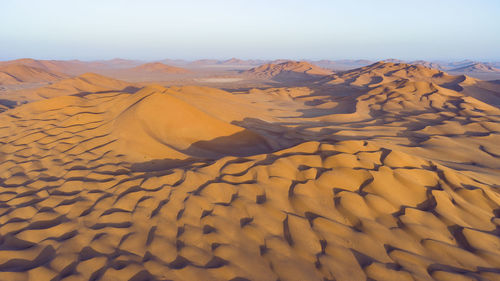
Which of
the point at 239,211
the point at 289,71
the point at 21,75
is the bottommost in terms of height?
the point at 239,211

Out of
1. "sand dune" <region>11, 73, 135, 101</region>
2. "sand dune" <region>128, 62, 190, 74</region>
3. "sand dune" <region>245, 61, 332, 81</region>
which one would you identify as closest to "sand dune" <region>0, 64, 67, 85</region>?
"sand dune" <region>11, 73, 135, 101</region>

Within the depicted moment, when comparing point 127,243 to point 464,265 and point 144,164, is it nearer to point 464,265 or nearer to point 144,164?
point 144,164

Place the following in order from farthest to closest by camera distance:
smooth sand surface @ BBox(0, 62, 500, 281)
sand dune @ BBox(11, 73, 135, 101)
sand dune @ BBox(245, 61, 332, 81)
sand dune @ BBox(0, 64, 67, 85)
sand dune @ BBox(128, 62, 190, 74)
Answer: sand dune @ BBox(128, 62, 190, 74) → sand dune @ BBox(245, 61, 332, 81) → sand dune @ BBox(0, 64, 67, 85) → sand dune @ BBox(11, 73, 135, 101) → smooth sand surface @ BBox(0, 62, 500, 281)

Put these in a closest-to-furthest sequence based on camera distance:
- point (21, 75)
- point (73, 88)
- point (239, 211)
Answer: point (239, 211)
point (73, 88)
point (21, 75)

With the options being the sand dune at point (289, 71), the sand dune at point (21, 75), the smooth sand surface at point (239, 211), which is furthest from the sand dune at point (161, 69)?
the smooth sand surface at point (239, 211)

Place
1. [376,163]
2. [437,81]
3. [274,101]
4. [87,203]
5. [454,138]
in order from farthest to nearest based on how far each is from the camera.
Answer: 1. [437,81]
2. [274,101]
3. [454,138]
4. [376,163]
5. [87,203]

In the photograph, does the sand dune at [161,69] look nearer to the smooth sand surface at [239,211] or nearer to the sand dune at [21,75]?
the sand dune at [21,75]

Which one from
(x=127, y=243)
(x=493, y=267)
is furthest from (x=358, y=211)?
(x=127, y=243)

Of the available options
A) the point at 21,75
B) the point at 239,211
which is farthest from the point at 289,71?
the point at 239,211

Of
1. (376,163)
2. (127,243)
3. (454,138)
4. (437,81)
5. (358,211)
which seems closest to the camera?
(127,243)

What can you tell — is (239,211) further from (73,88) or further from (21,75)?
(21,75)

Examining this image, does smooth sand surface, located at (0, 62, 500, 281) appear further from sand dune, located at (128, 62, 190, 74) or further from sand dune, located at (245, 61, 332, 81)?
sand dune, located at (128, 62, 190, 74)
